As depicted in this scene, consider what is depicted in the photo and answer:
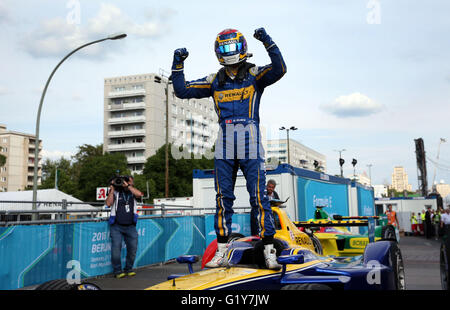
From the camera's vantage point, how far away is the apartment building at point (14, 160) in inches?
4670

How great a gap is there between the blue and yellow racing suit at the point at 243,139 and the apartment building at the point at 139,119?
78.0 meters

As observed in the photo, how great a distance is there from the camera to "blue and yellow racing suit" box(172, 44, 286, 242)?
13.6 feet

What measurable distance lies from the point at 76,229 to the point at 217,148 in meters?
4.96

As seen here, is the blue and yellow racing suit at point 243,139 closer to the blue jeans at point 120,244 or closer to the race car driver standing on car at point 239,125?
the race car driver standing on car at point 239,125

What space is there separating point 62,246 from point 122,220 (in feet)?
4.74

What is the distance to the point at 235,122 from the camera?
4.18 meters

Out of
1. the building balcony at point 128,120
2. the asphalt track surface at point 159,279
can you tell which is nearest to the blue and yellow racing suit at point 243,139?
the asphalt track surface at point 159,279

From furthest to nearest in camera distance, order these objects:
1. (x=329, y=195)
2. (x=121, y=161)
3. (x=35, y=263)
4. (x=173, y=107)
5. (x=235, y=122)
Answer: (x=173, y=107) < (x=121, y=161) < (x=329, y=195) < (x=35, y=263) < (x=235, y=122)

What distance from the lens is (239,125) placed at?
4.17 metres

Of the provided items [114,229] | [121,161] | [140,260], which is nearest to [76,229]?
[114,229]

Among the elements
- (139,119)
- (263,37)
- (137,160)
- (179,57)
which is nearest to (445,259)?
(263,37)

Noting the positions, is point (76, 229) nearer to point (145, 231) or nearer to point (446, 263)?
point (145, 231)

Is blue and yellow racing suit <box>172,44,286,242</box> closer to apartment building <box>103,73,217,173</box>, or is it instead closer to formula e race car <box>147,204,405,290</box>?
formula e race car <box>147,204,405,290</box>

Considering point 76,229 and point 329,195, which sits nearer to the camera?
point 76,229
